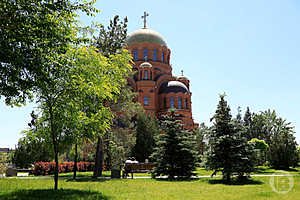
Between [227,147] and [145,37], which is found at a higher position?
[145,37]

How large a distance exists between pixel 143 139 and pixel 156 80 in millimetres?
17077

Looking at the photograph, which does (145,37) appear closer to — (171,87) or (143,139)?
(171,87)

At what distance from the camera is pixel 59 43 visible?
26.1 feet

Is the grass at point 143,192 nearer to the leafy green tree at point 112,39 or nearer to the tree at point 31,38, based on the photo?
the tree at point 31,38

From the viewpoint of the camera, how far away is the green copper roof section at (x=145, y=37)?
45.0 m

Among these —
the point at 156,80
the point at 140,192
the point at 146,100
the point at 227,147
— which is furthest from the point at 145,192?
the point at 156,80

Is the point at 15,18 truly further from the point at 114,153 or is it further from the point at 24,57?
the point at 114,153

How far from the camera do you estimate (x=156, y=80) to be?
42125mm

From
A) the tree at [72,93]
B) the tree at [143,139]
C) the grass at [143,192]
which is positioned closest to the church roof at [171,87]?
the tree at [143,139]

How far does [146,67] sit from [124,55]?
25.2m

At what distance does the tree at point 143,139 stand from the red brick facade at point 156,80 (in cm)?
981

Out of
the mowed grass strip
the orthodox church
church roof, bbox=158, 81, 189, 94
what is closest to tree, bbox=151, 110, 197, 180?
the mowed grass strip

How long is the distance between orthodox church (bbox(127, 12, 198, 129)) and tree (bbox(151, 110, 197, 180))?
21.4m

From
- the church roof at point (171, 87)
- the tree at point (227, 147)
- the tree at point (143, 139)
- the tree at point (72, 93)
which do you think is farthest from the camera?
the church roof at point (171, 87)
